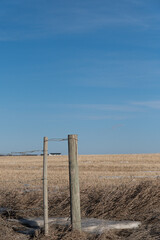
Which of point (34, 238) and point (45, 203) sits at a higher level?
point (45, 203)

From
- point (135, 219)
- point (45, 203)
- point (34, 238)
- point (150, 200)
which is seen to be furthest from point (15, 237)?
point (150, 200)

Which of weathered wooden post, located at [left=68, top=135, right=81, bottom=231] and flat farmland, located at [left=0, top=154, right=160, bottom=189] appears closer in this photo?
weathered wooden post, located at [left=68, top=135, right=81, bottom=231]

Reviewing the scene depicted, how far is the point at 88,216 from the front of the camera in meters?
9.57

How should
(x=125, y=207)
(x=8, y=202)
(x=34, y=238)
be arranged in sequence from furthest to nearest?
(x=8, y=202) < (x=125, y=207) < (x=34, y=238)

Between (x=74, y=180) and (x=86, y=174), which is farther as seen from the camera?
(x=86, y=174)

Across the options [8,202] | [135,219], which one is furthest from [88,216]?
[8,202]

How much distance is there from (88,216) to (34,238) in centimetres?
225

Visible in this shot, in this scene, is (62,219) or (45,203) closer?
(45,203)

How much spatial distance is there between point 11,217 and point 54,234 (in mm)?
2130

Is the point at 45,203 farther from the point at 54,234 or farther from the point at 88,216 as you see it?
the point at 88,216

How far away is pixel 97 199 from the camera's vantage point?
10.5 m

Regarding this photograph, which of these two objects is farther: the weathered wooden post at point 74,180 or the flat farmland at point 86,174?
the flat farmland at point 86,174

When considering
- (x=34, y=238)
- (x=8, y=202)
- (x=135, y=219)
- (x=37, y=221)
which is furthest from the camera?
(x=8, y=202)

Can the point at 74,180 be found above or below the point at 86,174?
below
